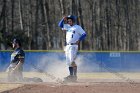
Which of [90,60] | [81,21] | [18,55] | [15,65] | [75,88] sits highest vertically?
[81,21]

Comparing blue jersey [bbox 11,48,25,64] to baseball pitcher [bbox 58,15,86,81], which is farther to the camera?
blue jersey [bbox 11,48,25,64]

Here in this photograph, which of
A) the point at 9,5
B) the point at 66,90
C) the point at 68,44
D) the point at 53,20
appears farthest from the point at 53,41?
the point at 66,90

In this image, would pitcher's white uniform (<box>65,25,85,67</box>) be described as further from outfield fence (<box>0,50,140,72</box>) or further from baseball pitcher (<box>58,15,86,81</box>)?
outfield fence (<box>0,50,140,72</box>)

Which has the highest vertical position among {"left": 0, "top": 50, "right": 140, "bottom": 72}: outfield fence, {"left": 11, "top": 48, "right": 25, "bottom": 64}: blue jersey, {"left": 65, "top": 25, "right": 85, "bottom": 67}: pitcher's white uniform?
{"left": 65, "top": 25, "right": 85, "bottom": 67}: pitcher's white uniform

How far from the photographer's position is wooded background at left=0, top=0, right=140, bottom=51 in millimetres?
47531

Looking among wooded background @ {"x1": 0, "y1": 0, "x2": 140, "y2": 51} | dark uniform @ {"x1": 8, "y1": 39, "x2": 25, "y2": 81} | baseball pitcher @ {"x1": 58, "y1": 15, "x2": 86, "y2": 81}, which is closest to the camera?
baseball pitcher @ {"x1": 58, "y1": 15, "x2": 86, "y2": 81}

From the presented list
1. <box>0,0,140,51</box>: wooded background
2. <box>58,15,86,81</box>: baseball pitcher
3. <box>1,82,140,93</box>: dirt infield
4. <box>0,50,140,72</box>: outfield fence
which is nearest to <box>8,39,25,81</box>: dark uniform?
<box>58,15,86,81</box>: baseball pitcher

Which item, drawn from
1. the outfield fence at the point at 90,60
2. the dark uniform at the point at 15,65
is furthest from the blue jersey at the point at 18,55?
the outfield fence at the point at 90,60

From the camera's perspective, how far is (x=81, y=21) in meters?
47.7

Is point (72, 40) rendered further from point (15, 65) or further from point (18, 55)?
point (15, 65)

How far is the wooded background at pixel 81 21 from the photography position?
4753 centimetres

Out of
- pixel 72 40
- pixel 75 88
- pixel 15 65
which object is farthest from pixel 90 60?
pixel 75 88

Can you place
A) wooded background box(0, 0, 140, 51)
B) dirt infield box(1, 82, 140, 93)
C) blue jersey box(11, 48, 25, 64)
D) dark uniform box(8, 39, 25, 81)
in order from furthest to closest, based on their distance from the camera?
wooded background box(0, 0, 140, 51)
blue jersey box(11, 48, 25, 64)
dark uniform box(8, 39, 25, 81)
dirt infield box(1, 82, 140, 93)

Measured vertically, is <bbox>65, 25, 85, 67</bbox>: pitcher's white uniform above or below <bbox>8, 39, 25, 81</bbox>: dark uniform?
above
